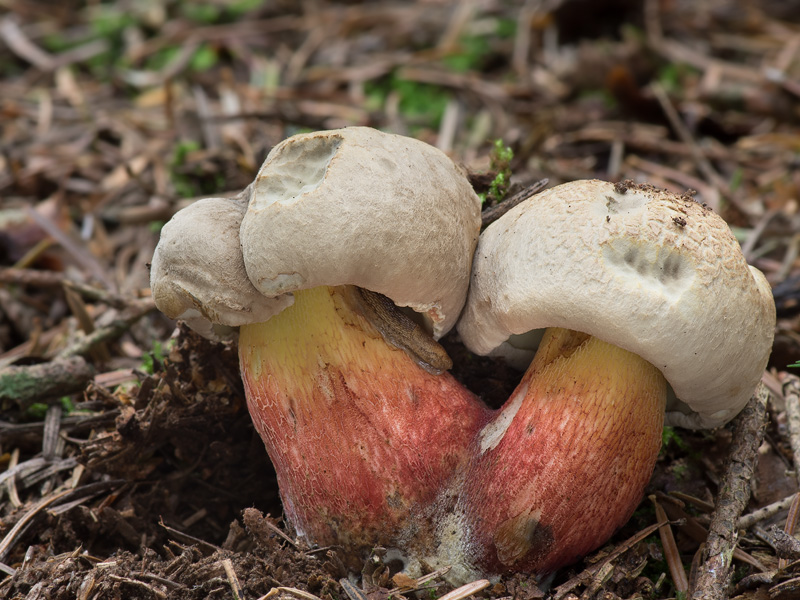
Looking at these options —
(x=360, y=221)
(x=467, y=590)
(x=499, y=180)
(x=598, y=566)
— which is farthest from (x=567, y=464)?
(x=499, y=180)

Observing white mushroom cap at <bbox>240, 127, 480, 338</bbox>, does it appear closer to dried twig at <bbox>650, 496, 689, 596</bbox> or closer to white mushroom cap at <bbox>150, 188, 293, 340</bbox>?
white mushroom cap at <bbox>150, 188, 293, 340</bbox>

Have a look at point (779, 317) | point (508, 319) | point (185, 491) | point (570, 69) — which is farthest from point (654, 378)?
point (570, 69)

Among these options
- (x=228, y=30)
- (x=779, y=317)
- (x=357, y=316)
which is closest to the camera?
(x=357, y=316)

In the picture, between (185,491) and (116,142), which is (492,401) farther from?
(116,142)

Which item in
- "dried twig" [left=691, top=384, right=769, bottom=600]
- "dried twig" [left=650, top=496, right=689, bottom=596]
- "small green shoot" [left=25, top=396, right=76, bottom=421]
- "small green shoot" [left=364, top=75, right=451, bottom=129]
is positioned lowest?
"small green shoot" [left=25, top=396, right=76, bottom=421]

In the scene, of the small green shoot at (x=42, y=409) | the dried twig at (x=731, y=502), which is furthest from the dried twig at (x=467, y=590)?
Answer: the small green shoot at (x=42, y=409)

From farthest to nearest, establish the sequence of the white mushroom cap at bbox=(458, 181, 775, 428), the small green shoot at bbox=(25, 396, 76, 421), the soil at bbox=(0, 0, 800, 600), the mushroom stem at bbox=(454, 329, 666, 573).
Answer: the small green shoot at bbox=(25, 396, 76, 421) < the soil at bbox=(0, 0, 800, 600) < the mushroom stem at bbox=(454, 329, 666, 573) < the white mushroom cap at bbox=(458, 181, 775, 428)

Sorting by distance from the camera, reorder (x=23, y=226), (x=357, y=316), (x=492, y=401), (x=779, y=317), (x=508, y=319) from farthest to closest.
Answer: (x=23, y=226) < (x=779, y=317) < (x=492, y=401) < (x=357, y=316) < (x=508, y=319)

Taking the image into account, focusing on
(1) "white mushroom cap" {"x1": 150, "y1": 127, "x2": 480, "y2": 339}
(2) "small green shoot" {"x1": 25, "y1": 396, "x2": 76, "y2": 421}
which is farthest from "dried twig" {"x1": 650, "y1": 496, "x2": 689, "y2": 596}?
(2) "small green shoot" {"x1": 25, "y1": 396, "x2": 76, "y2": 421}

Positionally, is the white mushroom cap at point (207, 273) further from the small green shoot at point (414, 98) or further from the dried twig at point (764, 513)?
the small green shoot at point (414, 98)
